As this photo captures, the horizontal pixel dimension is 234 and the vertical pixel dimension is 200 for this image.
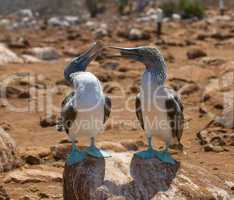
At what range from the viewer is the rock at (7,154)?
7.74 meters

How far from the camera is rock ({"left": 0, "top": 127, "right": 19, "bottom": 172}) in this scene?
25.4 feet

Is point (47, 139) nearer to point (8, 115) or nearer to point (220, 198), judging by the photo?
point (8, 115)

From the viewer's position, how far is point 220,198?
5.97 metres

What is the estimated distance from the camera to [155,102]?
5.71 meters

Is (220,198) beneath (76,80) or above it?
beneath

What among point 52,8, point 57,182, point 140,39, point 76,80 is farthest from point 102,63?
point 52,8

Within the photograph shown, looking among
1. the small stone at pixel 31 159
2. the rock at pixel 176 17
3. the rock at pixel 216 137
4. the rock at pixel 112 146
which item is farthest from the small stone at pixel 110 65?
the rock at pixel 176 17

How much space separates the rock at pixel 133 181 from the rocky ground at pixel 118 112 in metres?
0.01

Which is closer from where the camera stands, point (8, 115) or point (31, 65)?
point (8, 115)

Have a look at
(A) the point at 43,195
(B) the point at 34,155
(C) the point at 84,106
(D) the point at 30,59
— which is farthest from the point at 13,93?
(C) the point at 84,106

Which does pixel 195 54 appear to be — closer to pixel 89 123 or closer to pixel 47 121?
pixel 47 121

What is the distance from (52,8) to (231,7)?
11.7m

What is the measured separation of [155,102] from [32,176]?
2.44 meters

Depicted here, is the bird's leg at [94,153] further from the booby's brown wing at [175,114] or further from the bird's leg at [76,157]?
the booby's brown wing at [175,114]
